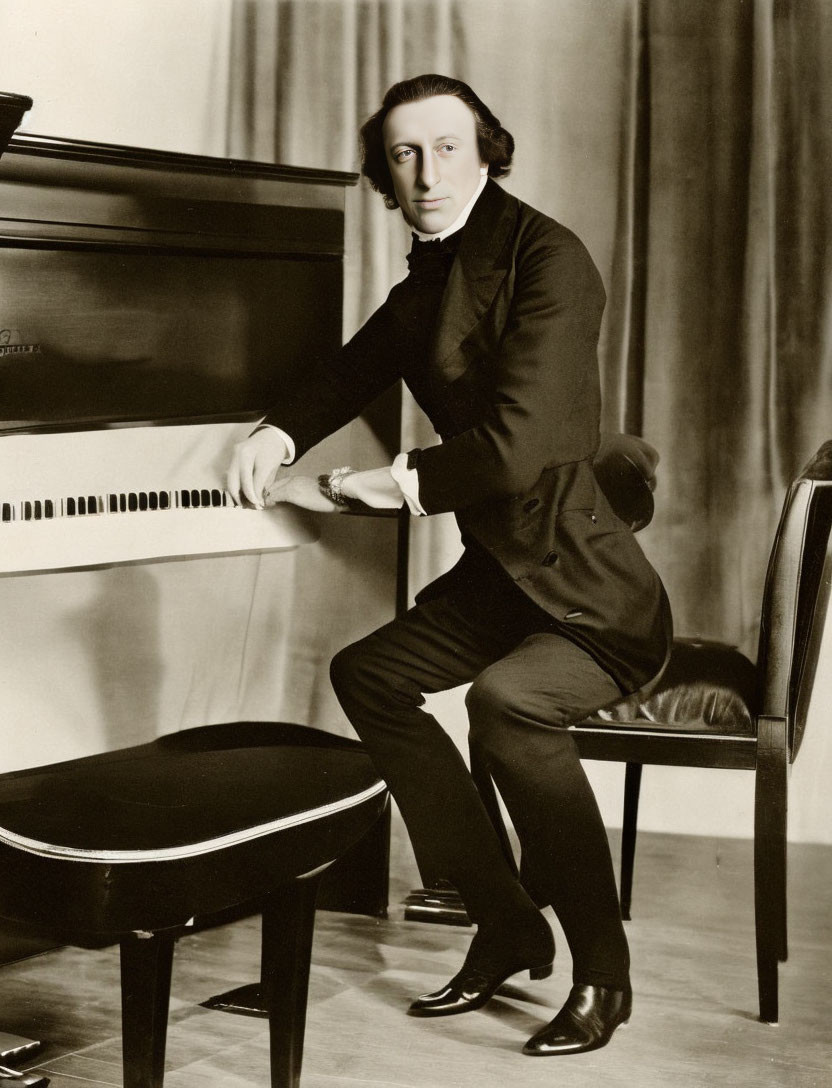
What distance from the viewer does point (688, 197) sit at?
12.0ft

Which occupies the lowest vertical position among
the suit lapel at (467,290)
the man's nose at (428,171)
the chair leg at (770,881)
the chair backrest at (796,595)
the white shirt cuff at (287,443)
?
the chair leg at (770,881)

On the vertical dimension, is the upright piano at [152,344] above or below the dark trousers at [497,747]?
above

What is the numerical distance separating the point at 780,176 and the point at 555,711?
184cm

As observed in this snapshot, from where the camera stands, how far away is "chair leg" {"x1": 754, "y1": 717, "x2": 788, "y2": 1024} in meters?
2.50

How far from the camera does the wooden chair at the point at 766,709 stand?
2500mm

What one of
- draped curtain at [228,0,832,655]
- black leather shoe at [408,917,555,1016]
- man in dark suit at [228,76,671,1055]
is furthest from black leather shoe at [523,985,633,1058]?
draped curtain at [228,0,832,655]

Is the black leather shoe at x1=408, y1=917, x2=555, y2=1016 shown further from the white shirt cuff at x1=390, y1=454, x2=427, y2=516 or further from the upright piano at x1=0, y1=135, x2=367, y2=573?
the upright piano at x1=0, y1=135, x2=367, y2=573

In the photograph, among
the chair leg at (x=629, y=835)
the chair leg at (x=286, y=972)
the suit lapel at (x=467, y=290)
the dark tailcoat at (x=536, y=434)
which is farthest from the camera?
the chair leg at (x=629, y=835)

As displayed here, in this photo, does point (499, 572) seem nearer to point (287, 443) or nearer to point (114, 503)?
Result: point (287, 443)

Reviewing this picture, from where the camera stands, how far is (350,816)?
6.66 feet

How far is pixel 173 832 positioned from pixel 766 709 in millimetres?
1252

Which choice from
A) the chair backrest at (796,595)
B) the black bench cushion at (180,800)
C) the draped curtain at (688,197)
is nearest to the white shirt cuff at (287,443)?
the black bench cushion at (180,800)

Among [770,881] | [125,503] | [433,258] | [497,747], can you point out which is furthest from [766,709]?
[125,503]

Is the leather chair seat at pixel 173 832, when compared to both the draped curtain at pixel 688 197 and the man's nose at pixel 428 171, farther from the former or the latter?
the draped curtain at pixel 688 197
